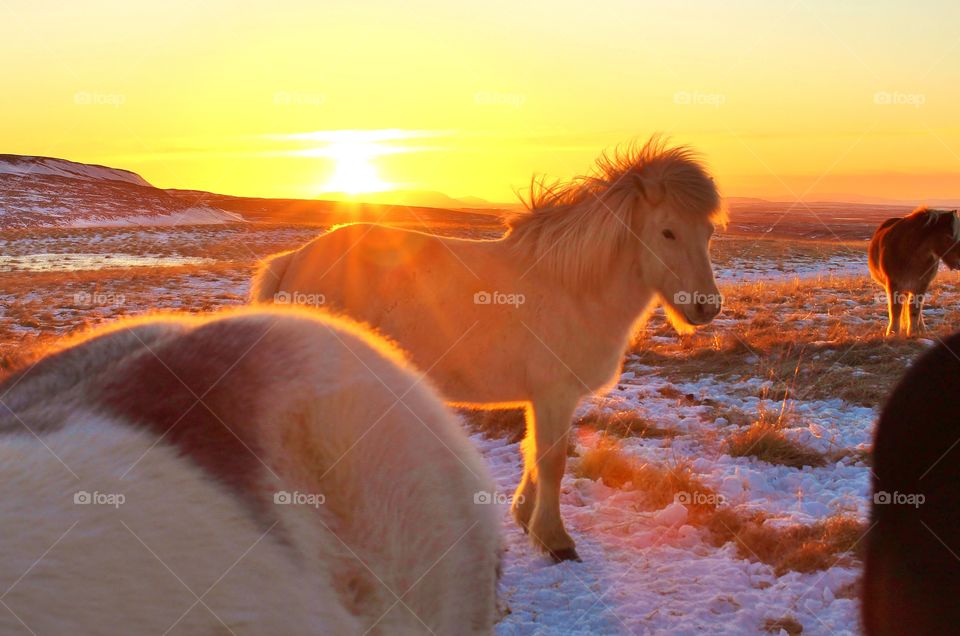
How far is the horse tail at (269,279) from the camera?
4555 millimetres

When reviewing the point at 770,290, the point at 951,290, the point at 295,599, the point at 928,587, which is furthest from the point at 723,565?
the point at 951,290

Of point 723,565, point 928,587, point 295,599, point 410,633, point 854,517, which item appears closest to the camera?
point 295,599

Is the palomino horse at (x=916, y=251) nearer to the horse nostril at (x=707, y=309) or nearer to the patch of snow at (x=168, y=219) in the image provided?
the horse nostril at (x=707, y=309)

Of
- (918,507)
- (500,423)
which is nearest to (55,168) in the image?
(500,423)

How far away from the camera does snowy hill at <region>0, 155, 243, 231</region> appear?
2083 inches

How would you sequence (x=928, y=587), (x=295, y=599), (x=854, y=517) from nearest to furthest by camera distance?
(x=295, y=599) < (x=928, y=587) < (x=854, y=517)

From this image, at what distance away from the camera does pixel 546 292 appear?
4.30m

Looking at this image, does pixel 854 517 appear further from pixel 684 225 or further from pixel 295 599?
pixel 295 599

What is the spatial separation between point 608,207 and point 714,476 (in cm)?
222

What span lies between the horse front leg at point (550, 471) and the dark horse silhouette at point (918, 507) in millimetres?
2266

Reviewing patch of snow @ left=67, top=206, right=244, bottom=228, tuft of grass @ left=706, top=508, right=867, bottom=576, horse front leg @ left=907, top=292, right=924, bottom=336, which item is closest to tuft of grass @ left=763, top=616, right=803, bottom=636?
tuft of grass @ left=706, top=508, right=867, bottom=576

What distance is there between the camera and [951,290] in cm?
1552

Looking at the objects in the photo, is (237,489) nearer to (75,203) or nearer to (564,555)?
(564,555)

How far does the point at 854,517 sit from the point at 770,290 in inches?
514
